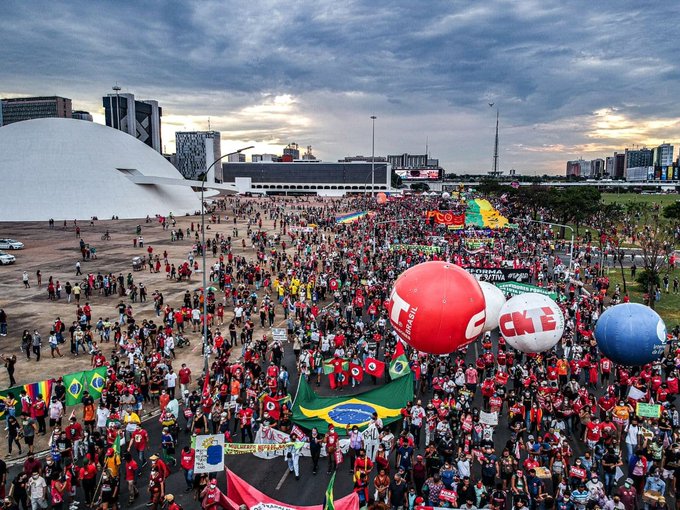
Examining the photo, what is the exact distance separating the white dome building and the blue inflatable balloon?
74623mm

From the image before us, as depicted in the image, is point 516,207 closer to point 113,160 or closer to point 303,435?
point 113,160

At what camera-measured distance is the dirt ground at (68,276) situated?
70.5 ft

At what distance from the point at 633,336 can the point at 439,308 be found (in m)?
7.40

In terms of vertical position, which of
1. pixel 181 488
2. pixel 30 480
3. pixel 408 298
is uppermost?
pixel 408 298

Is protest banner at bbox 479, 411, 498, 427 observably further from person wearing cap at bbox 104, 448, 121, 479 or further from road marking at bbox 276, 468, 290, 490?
person wearing cap at bbox 104, 448, 121, 479

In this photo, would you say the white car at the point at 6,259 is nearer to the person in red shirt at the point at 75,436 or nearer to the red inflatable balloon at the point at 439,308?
the person in red shirt at the point at 75,436

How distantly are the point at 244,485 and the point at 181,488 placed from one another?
2.95 metres

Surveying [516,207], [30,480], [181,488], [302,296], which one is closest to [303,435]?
[181,488]

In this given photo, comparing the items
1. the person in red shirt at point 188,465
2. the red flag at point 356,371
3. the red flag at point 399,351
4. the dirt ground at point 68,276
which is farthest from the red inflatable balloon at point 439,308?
the dirt ground at point 68,276

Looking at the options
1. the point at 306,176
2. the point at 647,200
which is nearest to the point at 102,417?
the point at 647,200

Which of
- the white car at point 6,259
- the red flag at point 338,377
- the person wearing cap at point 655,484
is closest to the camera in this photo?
the person wearing cap at point 655,484

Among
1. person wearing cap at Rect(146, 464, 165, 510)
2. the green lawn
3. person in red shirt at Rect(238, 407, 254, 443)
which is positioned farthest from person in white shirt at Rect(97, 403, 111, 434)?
the green lawn

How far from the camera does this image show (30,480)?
1081 cm

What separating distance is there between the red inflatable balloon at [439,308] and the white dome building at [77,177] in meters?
73.4
